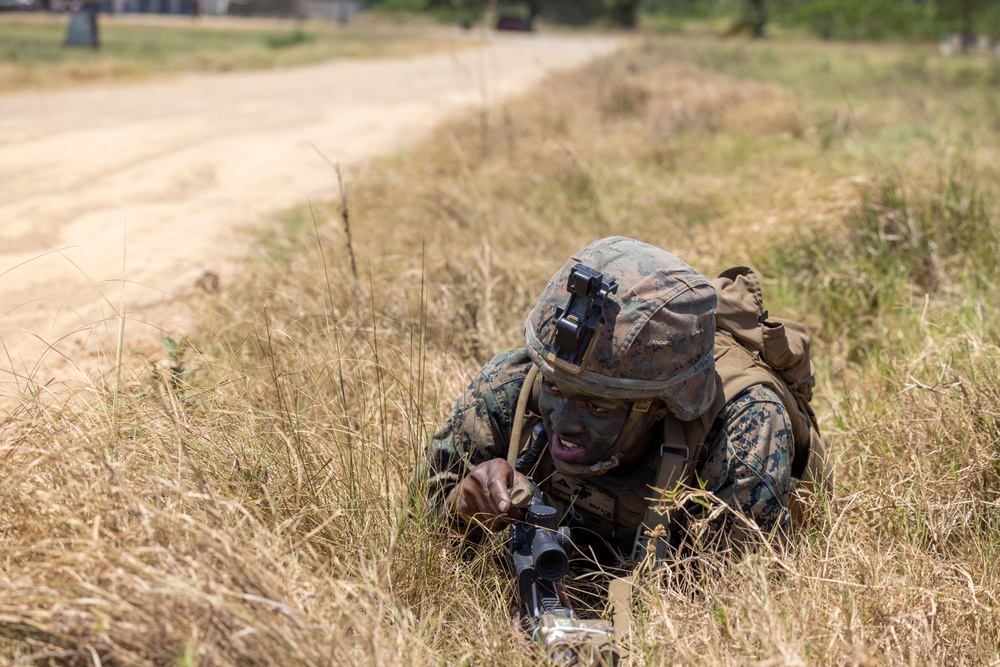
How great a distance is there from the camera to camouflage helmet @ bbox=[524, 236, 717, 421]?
2.32m

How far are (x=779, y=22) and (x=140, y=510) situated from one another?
57.4 metres

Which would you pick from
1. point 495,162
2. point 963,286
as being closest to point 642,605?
point 963,286

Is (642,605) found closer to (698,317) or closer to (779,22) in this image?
(698,317)

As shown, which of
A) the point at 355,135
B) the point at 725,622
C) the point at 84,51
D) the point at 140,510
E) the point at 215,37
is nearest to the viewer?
the point at 140,510

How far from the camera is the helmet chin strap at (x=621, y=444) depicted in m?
2.40

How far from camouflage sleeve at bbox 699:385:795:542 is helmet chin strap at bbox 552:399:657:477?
199 mm

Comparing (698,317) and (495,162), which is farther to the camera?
(495,162)

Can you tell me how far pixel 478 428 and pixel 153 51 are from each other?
22.2 m

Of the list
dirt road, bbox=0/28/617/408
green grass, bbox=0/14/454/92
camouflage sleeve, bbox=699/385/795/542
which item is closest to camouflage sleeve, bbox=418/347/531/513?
camouflage sleeve, bbox=699/385/795/542

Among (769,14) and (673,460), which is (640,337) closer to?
(673,460)

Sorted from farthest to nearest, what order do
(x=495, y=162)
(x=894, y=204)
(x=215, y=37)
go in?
1. (x=215, y=37)
2. (x=495, y=162)
3. (x=894, y=204)

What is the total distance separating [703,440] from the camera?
8.23 feet

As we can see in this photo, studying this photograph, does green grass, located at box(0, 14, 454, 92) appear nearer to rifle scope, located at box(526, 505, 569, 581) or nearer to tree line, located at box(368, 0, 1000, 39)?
tree line, located at box(368, 0, 1000, 39)

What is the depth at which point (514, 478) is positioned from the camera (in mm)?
2385
